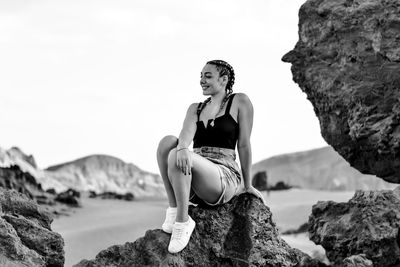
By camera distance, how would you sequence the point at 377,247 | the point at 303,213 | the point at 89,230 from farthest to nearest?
the point at 303,213
the point at 89,230
the point at 377,247

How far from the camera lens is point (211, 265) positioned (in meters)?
6.31

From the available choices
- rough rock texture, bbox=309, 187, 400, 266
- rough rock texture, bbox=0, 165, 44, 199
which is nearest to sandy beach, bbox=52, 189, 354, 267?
rough rock texture, bbox=0, 165, 44, 199

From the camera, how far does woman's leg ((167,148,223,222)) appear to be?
606cm

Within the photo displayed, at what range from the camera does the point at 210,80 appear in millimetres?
6574

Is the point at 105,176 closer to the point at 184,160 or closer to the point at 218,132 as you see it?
the point at 218,132

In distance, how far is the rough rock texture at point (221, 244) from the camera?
6.26m

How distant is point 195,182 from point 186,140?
315 millimetres

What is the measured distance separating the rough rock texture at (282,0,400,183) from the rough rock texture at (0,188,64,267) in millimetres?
3333

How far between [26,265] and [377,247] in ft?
10.9

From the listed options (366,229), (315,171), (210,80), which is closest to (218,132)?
(210,80)

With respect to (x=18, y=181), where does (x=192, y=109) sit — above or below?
above

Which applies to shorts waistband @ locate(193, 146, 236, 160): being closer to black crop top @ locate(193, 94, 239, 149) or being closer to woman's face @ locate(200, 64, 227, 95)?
black crop top @ locate(193, 94, 239, 149)

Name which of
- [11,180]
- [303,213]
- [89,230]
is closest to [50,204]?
[11,180]

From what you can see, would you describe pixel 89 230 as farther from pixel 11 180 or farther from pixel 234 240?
pixel 234 240
